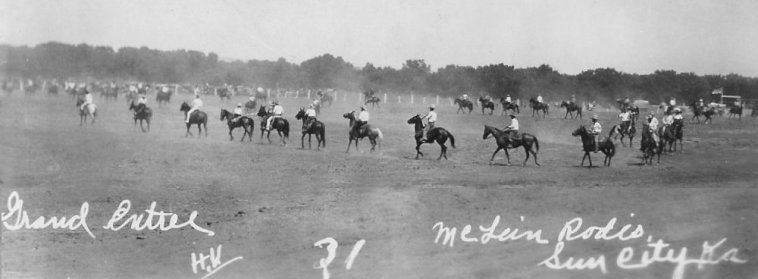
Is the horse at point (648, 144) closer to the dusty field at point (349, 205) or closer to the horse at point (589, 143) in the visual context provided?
the dusty field at point (349, 205)

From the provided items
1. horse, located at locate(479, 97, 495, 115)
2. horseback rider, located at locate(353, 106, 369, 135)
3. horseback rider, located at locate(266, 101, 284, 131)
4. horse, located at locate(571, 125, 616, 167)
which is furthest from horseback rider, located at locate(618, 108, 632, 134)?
horseback rider, located at locate(266, 101, 284, 131)

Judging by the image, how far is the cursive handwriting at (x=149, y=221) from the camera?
513 inches

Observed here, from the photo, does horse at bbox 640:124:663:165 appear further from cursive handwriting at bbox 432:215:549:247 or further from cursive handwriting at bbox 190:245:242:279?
cursive handwriting at bbox 190:245:242:279

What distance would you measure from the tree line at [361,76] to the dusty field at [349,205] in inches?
517

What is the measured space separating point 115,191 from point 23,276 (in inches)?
194

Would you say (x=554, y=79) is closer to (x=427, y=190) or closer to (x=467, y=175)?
(x=467, y=175)

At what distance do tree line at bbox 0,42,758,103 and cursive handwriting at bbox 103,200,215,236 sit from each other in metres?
19.6

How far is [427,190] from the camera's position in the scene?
16375 millimetres

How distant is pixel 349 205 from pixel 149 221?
4223 mm

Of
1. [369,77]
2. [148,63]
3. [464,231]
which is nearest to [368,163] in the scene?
[464,231]

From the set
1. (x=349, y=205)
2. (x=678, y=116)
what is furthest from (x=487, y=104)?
(x=349, y=205)

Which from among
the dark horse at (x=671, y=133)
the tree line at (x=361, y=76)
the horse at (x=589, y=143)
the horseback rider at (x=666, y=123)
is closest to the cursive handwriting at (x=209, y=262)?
the horse at (x=589, y=143)

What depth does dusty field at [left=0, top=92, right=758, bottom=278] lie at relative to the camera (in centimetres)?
1144

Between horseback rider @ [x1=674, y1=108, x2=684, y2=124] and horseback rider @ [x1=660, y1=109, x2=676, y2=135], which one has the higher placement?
horseback rider @ [x1=674, y1=108, x2=684, y2=124]
